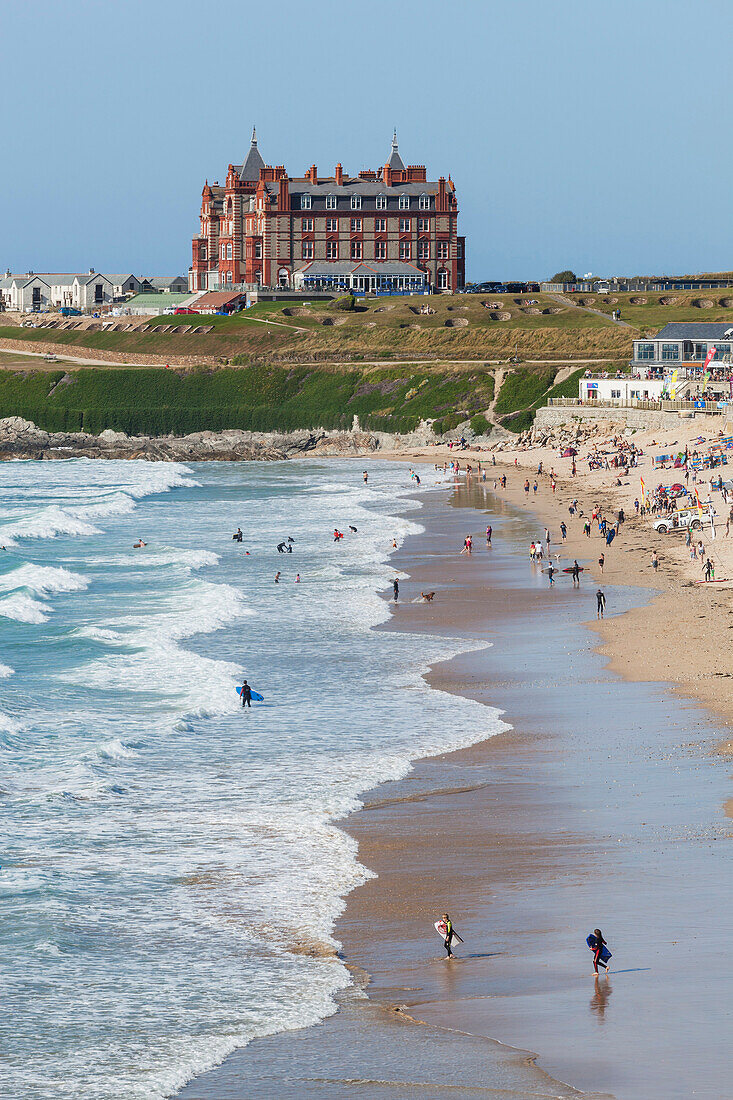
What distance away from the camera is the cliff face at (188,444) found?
105 meters

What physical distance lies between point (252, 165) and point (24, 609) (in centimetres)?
12521

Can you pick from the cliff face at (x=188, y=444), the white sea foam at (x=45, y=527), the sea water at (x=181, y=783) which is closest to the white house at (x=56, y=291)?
the cliff face at (x=188, y=444)

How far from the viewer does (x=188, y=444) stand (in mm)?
108312

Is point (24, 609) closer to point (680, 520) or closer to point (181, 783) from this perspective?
point (181, 783)

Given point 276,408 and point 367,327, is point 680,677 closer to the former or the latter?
point 276,408

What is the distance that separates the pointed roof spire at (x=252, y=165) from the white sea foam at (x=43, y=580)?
11486cm

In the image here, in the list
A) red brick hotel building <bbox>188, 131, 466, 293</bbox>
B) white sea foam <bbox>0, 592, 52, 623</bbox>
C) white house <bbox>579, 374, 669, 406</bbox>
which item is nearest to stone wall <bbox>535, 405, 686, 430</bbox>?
white house <bbox>579, 374, 669, 406</bbox>

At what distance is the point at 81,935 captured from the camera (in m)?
19.0

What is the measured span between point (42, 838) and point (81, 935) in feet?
13.4

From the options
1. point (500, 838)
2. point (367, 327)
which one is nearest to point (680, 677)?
point (500, 838)

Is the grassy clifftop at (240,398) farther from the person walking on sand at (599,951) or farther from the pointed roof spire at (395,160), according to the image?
the person walking on sand at (599,951)

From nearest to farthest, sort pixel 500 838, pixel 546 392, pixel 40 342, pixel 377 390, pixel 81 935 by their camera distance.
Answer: pixel 81 935, pixel 500 838, pixel 546 392, pixel 377 390, pixel 40 342

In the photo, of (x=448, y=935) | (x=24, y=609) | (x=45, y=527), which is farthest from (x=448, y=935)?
(x=45, y=527)

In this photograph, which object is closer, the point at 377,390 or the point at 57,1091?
the point at 57,1091
